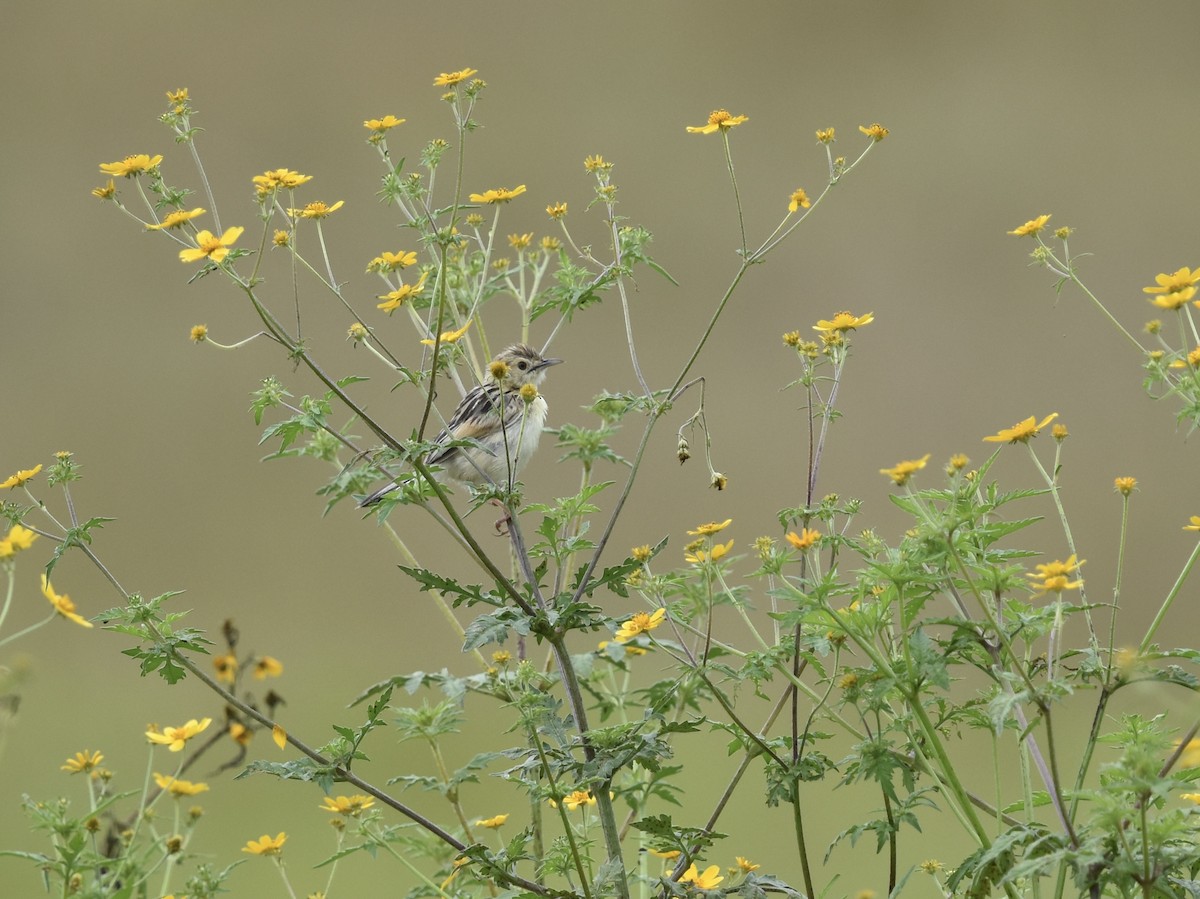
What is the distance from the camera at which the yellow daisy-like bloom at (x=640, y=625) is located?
1649 millimetres

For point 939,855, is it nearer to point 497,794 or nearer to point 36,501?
point 497,794

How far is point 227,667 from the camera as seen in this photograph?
2186 mm

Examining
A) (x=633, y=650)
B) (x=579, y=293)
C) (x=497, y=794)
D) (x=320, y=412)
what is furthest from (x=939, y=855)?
(x=320, y=412)

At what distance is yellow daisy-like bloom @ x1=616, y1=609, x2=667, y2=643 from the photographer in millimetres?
1649

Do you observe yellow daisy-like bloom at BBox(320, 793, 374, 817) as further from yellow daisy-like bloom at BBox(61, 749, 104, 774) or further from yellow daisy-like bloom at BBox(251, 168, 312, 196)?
yellow daisy-like bloom at BBox(251, 168, 312, 196)

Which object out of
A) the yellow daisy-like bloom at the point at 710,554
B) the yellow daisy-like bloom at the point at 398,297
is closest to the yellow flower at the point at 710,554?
the yellow daisy-like bloom at the point at 710,554

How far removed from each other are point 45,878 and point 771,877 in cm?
103

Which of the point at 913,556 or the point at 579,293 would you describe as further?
the point at 579,293

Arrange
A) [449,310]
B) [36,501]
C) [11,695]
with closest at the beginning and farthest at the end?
[11,695] → [36,501] → [449,310]

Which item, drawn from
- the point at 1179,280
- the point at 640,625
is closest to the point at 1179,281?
the point at 1179,280

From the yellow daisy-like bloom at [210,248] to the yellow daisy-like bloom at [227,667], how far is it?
79 cm

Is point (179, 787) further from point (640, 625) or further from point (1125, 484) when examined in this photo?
point (1125, 484)

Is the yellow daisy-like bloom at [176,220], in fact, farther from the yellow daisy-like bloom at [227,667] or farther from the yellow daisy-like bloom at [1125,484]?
the yellow daisy-like bloom at [1125,484]

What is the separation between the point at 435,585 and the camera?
175 cm
